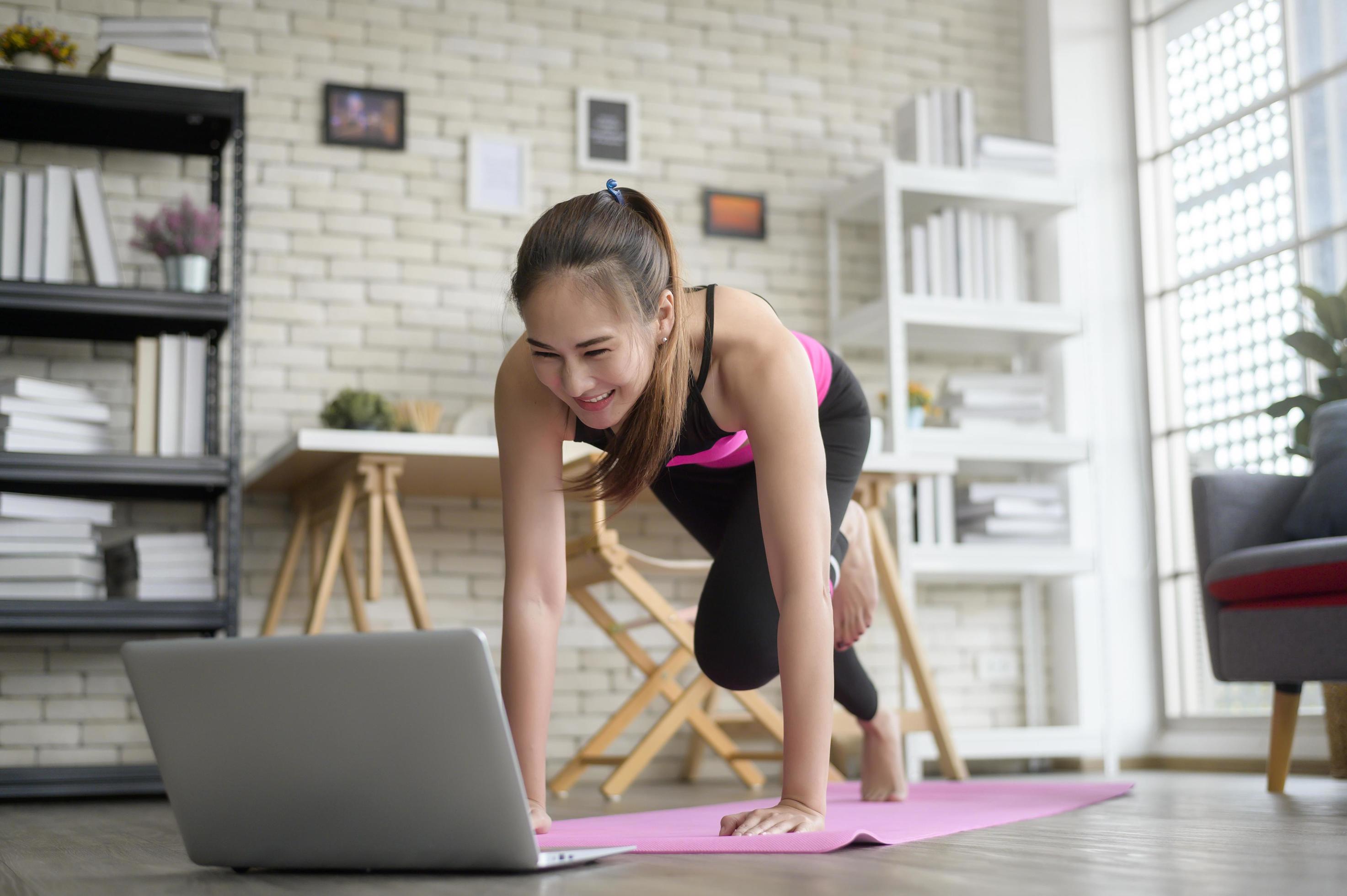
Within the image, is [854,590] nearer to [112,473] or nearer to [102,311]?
[112,473]

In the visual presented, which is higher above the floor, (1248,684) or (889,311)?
(889,311)

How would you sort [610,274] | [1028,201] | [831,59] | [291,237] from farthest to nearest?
1. [831,59]
2. [1028,201]
3. [291,237]
4. [610,274]

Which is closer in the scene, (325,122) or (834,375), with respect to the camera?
(834,375)

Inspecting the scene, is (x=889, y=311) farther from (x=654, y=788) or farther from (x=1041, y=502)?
(x=654, y=788)

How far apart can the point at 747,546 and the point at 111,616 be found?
73.1 inches

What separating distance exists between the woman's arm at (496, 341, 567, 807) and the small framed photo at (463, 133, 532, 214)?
2448mm

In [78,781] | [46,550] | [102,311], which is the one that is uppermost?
[102,311]

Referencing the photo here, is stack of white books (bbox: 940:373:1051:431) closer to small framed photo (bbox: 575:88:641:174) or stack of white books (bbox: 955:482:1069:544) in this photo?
stack of white books (bbox: 955:482:1069:544)

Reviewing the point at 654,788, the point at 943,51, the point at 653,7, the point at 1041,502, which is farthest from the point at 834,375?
the point at 943,51

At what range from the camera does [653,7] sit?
14.3 ft

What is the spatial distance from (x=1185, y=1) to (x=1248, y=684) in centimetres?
227

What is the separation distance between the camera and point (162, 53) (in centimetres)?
347

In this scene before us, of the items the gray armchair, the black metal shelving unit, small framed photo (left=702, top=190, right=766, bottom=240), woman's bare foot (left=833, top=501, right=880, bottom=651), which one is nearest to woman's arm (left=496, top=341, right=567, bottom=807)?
woman's bare foot (left=833, top=501, right=880, bottom=651)

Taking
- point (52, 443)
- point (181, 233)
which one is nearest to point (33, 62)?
point (181, 233)
